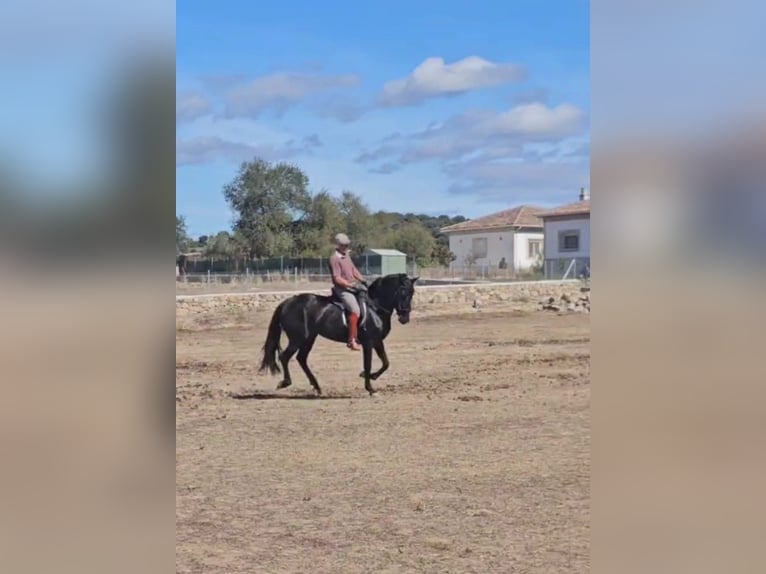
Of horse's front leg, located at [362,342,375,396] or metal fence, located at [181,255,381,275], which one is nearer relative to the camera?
horse's front leg, located at [362,342,375,396]

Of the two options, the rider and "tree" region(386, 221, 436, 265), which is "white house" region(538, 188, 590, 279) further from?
the rider

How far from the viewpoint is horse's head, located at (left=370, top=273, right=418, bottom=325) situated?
6.76 meters

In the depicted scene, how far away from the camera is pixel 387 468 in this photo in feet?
14.3

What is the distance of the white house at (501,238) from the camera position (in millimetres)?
14992

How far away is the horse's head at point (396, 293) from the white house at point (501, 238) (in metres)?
8.00

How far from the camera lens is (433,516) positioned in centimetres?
345

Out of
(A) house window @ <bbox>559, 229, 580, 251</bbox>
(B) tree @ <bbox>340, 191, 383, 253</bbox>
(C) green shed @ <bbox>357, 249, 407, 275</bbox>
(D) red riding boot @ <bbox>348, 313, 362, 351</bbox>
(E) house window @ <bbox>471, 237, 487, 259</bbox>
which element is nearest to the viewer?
(D) red riding boot @ <bbox>348, 313, 362, 351</bbox>

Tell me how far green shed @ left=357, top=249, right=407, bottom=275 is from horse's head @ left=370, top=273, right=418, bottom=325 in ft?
12.9

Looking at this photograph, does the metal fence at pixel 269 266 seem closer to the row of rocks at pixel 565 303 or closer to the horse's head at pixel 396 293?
the row of rocks at pixel 565 303
